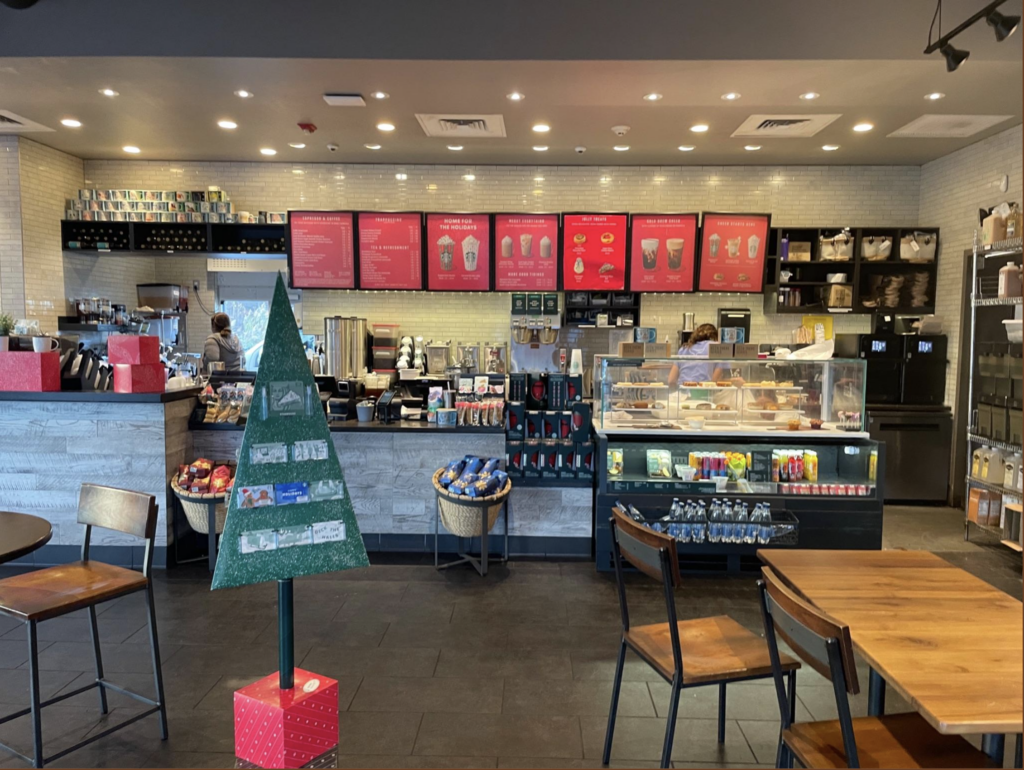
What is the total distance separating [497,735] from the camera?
2.78m

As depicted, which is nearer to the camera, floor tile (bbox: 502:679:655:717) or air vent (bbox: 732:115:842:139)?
floor tile (bbox: 502:679:655:717)

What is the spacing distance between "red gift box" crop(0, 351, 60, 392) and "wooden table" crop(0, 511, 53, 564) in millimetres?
2133

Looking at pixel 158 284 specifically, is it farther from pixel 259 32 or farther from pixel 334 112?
pixel 259 32

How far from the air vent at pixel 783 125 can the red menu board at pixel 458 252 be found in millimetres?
2555

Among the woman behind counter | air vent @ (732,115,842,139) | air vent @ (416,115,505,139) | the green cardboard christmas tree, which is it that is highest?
air vent @ (416,115,505,139)

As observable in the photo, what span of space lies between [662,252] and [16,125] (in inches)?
237

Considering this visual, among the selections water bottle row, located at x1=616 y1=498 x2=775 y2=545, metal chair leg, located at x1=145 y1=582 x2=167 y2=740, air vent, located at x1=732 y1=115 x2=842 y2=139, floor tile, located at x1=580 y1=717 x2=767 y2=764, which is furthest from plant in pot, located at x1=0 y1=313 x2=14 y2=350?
air vent, located at x1=732 y1=115 x2=842 y2=139

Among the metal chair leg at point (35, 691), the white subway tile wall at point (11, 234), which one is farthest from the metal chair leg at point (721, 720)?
the white subway tile wall at point (11, 234)

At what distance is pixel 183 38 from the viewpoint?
4.22 m

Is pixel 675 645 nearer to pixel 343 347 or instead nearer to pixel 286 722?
pixel 286 722

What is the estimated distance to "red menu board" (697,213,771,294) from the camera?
22.5 ft

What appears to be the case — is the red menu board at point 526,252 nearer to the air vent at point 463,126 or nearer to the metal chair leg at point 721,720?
the air vent at point 463,126

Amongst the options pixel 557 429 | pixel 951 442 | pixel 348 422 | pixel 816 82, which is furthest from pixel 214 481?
pixel 951 442

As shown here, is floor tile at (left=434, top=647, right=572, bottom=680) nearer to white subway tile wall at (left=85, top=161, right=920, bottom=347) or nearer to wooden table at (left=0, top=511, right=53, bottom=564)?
wooden table at (left=0, top=511, right=53, bottom=564)
